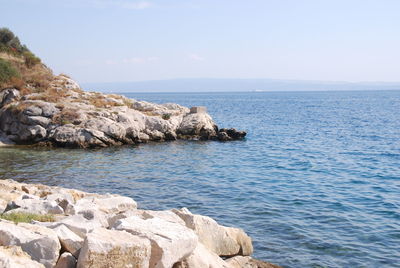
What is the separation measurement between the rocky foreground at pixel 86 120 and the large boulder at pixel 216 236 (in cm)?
2819

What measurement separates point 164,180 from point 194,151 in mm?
13092

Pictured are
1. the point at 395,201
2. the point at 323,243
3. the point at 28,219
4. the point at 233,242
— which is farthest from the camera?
the point at 395,201

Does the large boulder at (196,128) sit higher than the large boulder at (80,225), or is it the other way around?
the large boulder at (80,225)

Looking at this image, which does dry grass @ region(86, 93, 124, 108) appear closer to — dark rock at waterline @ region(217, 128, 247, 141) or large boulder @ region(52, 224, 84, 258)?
dark rock at waterline @ region(217, 128, 247, 141)

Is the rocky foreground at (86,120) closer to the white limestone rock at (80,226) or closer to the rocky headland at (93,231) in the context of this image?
the rocky headland at (93,231)

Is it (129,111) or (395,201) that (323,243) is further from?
(129,111)

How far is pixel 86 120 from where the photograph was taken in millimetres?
41625

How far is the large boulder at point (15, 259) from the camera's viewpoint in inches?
272

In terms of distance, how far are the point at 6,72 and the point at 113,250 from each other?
4575cm

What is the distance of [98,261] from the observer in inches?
320

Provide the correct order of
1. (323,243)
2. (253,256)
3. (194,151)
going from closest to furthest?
(253,256)
(323,243)
(194,151)

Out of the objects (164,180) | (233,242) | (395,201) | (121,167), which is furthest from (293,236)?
(121,167)

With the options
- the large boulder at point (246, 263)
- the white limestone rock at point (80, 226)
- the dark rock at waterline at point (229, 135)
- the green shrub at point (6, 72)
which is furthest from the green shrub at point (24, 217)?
the green shrub at point (6, 72)

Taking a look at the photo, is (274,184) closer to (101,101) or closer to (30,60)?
(101,101)
